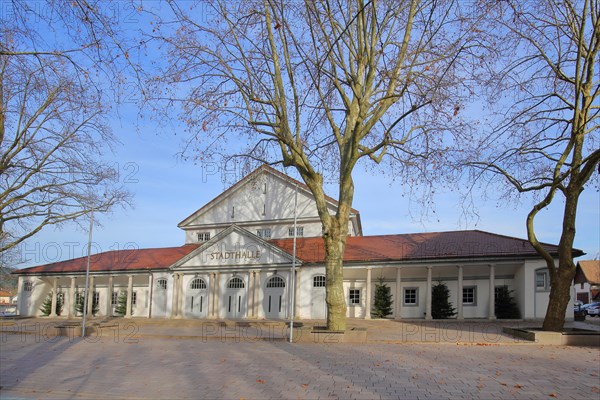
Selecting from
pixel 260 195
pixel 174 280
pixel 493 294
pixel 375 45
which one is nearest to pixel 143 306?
pixel 174 280

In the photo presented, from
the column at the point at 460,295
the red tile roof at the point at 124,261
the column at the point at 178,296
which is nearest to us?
the column at the point at 460,295

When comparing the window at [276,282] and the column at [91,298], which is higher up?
the window at [276,282]

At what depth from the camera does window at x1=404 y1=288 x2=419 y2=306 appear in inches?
1282

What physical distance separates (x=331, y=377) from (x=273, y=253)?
23.8m

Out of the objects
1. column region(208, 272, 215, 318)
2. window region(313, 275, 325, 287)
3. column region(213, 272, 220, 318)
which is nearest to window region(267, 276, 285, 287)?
window region(313, 275, 325, 287)

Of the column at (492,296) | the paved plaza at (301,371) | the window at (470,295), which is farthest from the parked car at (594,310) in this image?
the paved plaza at (301,371)

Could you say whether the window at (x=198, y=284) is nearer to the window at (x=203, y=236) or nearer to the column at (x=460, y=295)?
the window at (x=203, y=236)

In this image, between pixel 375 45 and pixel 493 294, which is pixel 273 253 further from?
pixel 375 45

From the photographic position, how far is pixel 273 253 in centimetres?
3403

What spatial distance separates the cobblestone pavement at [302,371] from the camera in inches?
354

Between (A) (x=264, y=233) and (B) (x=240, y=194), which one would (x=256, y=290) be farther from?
(B) (x=240, y=194)

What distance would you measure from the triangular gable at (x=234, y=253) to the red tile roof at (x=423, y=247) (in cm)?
129

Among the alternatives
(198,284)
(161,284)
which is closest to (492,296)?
(198,284)

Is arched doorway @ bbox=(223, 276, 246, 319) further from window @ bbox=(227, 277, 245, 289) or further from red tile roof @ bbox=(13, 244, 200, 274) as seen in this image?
red tile roof @ bbox=(13, 244, 200, 274)
